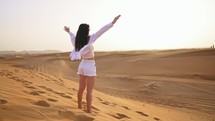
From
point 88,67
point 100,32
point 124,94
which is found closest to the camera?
point 100,32

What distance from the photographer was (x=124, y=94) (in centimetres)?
1245

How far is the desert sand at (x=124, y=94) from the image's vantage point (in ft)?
14.6

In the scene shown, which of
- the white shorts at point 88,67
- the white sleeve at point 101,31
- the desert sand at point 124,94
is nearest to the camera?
the desert sand at point 124,94

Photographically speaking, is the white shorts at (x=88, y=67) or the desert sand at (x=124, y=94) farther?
the white shorts at (x=88, y=67)

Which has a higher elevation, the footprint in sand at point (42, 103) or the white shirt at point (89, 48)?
the white shirt at point (89, 48)

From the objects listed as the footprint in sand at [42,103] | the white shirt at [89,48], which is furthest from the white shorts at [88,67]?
the footprint in sand at [42,103]

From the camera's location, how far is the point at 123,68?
78.3 ft

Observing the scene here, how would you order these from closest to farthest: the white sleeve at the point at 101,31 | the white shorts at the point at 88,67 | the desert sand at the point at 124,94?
the desert sand at the point at 124,94 < the white sleeve at the point at 101,31 < the white shorts at the point at 88,67

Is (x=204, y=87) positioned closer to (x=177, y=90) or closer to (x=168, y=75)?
(x=177, y=90)

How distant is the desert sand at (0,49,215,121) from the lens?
446 centimetres

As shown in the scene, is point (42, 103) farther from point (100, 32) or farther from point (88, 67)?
point (100, 32)

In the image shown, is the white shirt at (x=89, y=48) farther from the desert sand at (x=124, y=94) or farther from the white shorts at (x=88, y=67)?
the desert sand at (x=124, y=94)

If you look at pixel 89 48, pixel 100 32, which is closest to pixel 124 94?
pixel 89 48

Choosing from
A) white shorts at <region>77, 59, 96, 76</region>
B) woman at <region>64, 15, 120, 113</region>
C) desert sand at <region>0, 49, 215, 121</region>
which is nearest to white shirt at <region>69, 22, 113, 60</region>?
woman at <region>64, 15, 120, 113</region>
